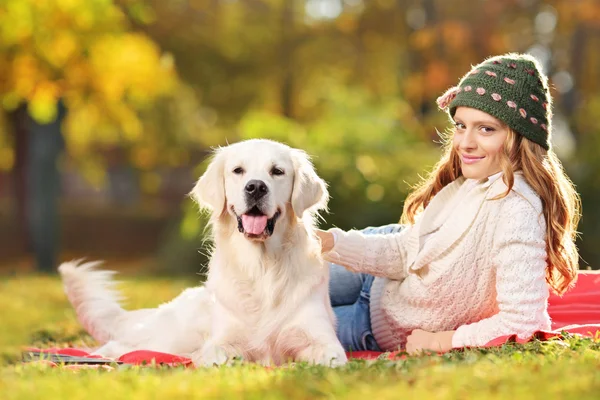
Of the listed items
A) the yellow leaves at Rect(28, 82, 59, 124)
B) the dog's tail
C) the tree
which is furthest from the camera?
the yellow leaves at Rect(28, 82, 59, 124)

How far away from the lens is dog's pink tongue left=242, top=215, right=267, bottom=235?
3.82 metres

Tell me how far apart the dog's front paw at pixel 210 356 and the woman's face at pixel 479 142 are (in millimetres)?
1535

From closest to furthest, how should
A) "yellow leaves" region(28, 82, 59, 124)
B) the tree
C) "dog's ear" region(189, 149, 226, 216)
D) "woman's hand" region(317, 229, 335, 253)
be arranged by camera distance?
"dog's ear" region(189, 149, 226, 216), "woman's hand" region(317, 229, 335, 253), the tree, "yellow leaves" region(28, 82, 59, 124)

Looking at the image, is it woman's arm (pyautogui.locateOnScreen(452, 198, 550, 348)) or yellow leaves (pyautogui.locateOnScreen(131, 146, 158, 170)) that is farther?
yellow leaves (pyautogui.locateOnScreen(131, 146, 158, 170))

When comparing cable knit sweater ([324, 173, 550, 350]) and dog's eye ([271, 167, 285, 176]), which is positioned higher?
dog's eye ([271, 167, 285, 176])

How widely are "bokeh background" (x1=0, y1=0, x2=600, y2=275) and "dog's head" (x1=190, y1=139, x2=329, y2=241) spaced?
4913 millimetres

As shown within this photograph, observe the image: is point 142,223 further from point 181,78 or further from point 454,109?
point 454,109

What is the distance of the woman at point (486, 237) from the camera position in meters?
3.68

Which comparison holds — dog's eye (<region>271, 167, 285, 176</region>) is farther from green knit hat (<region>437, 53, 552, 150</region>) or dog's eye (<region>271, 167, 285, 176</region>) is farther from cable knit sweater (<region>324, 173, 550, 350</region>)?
green knit hat (<region>437, 53, 552, 150</region>)

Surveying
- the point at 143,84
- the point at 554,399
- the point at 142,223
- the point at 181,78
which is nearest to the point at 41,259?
the point at 143,84

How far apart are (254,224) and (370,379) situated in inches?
47.7

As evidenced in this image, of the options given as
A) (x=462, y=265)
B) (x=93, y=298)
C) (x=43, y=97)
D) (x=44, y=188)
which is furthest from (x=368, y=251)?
(x=44, y=188)

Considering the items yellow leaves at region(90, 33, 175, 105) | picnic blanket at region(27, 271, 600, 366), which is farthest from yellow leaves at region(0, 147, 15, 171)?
picnic blanket at region(27, 271, 600, 366)

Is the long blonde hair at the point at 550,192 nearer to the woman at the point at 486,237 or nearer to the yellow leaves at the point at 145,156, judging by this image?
the woman at the point at 486,237
